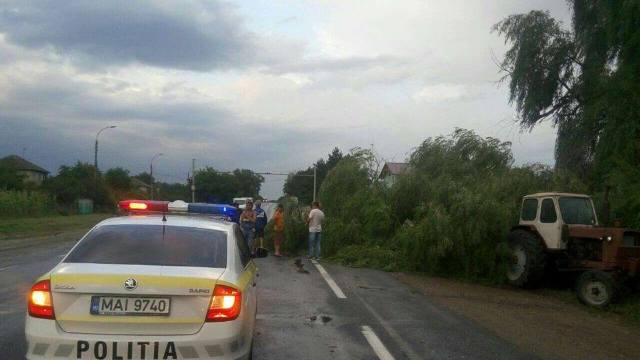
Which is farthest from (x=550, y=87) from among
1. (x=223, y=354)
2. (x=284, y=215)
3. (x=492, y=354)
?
(x=223, y=354)

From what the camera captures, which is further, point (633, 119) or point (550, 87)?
point (550, 87)

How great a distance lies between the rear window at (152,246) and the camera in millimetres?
5977

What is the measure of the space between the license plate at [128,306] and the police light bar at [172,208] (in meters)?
2.59

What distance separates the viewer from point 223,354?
17.8 feet

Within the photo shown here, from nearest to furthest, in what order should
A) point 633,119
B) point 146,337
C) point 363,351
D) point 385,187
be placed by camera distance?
point 146,337 → point 363,351 → point 633,119 → point 385,187

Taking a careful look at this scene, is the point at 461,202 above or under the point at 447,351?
above

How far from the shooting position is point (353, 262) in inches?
741

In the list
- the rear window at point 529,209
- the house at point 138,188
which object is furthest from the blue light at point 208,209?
the house at point 138,188

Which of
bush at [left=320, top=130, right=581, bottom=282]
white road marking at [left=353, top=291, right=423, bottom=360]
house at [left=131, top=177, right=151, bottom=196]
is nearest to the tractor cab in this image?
bush at [left=320, top=130, right=581, bottom=282]

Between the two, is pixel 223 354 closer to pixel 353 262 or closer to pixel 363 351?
pixel 363 351

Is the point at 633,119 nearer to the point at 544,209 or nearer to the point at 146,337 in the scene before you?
the point at 544,209

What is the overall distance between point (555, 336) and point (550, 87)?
17731 mm

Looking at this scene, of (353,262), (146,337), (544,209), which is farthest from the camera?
(353,262)

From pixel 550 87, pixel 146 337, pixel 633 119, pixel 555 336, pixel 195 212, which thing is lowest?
pixel 555 336
